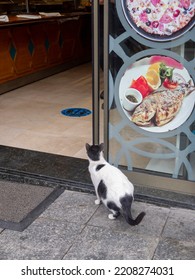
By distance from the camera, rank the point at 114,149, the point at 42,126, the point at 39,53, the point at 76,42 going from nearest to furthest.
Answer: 1. the point at 114,149
2. the point at 42,126
3. the point at 39,53
4. the point at 76,42

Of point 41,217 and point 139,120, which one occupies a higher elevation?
point 139,120

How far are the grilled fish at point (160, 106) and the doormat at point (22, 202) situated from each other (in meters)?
0.90

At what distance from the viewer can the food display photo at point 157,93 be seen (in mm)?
2885

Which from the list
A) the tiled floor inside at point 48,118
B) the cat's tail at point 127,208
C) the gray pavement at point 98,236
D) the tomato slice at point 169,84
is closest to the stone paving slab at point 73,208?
the gray pavement at point 98,236

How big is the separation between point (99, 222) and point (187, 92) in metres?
1.14

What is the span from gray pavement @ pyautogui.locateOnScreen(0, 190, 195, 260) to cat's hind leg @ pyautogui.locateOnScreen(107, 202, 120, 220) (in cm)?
3

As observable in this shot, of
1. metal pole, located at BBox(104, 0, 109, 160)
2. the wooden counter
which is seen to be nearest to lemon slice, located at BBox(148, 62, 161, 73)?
metal pole, located at BBox(104, 0, 109, 160)

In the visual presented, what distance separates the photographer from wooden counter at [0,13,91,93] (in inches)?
242

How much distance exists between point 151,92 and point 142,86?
→ 82mm

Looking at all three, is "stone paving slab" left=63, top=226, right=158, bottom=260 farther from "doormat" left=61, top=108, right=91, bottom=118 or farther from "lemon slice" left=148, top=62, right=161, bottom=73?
"doormat" left=61, top=108, right=91, bottom=118

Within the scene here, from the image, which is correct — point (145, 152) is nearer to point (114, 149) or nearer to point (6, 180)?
point (114, 149)

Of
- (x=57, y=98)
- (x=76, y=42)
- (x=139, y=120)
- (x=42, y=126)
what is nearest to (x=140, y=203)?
(x=139, y=120)

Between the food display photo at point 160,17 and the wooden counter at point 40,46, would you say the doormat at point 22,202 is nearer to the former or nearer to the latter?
the food display photo at point 160,17

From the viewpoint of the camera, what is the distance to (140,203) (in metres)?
3.07
